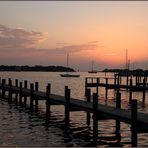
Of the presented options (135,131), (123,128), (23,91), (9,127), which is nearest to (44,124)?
(9,127)

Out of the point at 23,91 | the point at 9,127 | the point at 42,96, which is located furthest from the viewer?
the point at 23,91

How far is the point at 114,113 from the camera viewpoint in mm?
19047

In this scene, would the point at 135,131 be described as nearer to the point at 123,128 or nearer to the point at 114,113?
the point at 114,113

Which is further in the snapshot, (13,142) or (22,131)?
(22,131)

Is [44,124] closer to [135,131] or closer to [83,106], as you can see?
[83,106]

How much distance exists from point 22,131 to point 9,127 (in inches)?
67.7

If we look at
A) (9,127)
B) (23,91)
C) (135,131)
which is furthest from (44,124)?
(23,91)

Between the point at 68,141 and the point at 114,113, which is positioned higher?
the point at 114,113

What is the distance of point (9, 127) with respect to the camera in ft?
75.8

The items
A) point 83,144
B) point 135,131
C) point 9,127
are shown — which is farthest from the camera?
point 9,127

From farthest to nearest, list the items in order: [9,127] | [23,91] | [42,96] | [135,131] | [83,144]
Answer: [23,91] → [42,96] → [9,127] → [83,144] → [135,131]

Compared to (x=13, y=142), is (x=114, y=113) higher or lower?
higher

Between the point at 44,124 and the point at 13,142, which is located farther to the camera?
the point at 44,124

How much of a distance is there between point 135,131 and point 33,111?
15.4m
